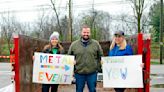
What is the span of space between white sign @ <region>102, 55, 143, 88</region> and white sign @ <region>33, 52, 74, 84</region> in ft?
2.40

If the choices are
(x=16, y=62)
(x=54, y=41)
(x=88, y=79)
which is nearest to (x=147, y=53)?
(x=88, y=79)

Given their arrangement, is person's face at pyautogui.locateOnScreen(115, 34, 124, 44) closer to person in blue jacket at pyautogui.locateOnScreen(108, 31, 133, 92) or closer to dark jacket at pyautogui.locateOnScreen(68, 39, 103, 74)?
person in blue jacket at pyautogui.locateOnScreen(108, 31, 133, 92)

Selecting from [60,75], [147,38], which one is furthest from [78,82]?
[147,38]

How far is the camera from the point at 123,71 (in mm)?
7410

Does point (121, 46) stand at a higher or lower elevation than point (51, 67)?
higher

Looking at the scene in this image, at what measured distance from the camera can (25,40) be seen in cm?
791

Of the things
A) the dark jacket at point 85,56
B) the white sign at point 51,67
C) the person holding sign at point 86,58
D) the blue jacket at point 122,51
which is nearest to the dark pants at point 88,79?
the person holding sign at point 86,58

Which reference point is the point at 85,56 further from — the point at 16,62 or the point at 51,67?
the point at 16,62

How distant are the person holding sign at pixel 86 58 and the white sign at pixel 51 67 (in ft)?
0.54

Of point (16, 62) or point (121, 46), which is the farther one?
point (121, 46)

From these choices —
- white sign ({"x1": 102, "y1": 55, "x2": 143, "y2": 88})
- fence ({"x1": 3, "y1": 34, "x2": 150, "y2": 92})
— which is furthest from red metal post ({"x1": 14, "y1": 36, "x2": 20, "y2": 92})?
white sign ({"x1": 102, "y1": 55, "x2": 143, "y2": 88})

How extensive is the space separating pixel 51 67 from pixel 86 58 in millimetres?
731

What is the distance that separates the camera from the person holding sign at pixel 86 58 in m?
7.75

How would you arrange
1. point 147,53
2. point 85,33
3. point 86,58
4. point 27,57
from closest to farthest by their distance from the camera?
point 147,53, point 85,33, point 86,58, point 27,57
